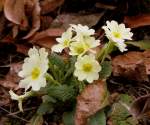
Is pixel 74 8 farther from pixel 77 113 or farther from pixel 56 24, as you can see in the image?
pixel 77 113

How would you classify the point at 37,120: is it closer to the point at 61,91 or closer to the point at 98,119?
the point at 61,91

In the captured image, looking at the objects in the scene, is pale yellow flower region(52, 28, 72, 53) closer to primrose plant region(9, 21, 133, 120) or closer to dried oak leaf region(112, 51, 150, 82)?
primrose plant region(9, 21, 133, 120)

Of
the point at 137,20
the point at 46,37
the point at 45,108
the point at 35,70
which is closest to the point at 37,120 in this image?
the point at 45,108

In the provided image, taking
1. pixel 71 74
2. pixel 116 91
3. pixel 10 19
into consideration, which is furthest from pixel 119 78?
pixel 10 19

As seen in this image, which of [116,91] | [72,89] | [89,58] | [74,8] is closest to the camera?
[89,58]

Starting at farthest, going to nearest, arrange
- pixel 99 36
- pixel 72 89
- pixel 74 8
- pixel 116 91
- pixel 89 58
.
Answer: pixel 74 8, pixel 99 36, pixel 116 91, pixel 72 89, pixel 89 58

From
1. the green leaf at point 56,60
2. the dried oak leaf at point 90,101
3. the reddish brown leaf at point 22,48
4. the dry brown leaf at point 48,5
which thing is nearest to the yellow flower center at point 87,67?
the dried oak leaf at point 90,101

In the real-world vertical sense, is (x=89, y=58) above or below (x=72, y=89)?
above
